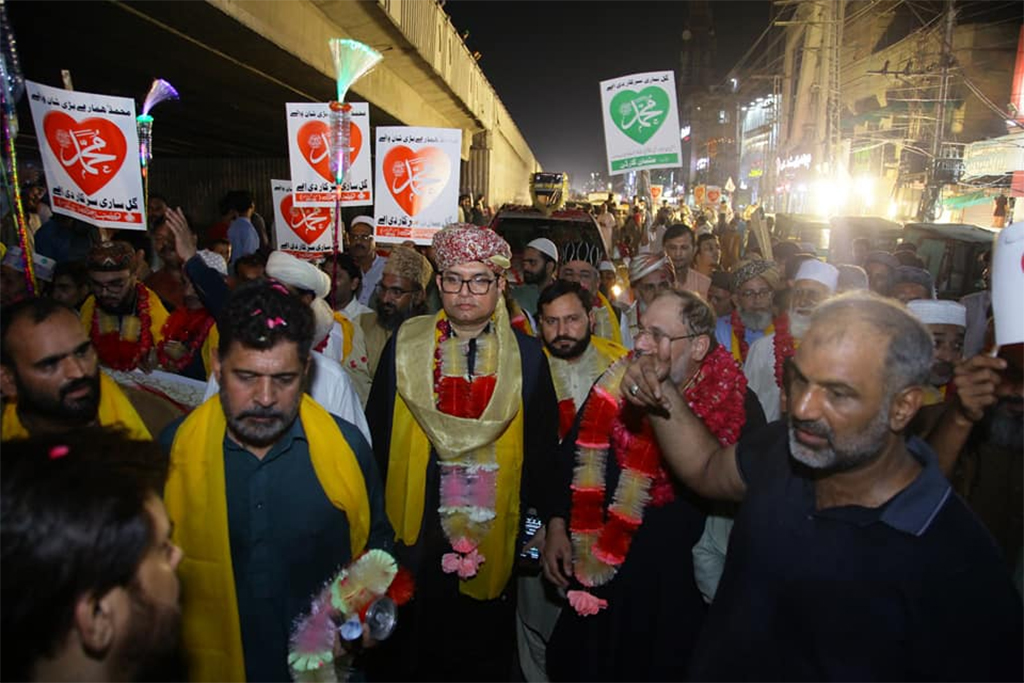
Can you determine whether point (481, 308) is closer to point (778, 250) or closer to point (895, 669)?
point (895, 669)

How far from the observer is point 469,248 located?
136 inches

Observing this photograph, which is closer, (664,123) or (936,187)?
(664,123)

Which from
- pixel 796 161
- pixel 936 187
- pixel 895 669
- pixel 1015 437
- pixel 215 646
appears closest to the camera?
pixel 895 669

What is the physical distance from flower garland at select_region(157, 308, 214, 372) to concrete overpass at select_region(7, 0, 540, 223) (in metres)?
3.55

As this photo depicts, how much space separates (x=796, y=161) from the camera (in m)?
54.0

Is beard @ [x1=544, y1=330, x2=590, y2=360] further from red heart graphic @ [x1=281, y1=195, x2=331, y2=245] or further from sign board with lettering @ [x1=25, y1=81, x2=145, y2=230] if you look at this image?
red heart graphic @ [x1=281, y1=195, x2=331, y2=245]

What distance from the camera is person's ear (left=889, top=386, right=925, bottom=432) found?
1903 mm

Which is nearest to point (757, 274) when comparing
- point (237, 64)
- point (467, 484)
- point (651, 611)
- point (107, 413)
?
point (467, 484)

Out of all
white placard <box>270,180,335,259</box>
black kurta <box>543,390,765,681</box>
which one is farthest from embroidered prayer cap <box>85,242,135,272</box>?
black kurta <box>543,390,765,681</box>

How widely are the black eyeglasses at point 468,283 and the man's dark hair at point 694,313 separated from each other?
3.12 ft

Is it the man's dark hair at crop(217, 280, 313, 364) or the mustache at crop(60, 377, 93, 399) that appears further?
the mustache at crop(60, 377, 93, 399)

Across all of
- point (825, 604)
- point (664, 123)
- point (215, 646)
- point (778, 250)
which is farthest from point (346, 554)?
point (778, 250)

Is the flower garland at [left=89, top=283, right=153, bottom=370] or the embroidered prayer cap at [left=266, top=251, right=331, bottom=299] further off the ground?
the embroidered prayer cap at [left=266, top=251, right=331, bottom=299]

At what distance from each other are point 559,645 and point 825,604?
1.49m
